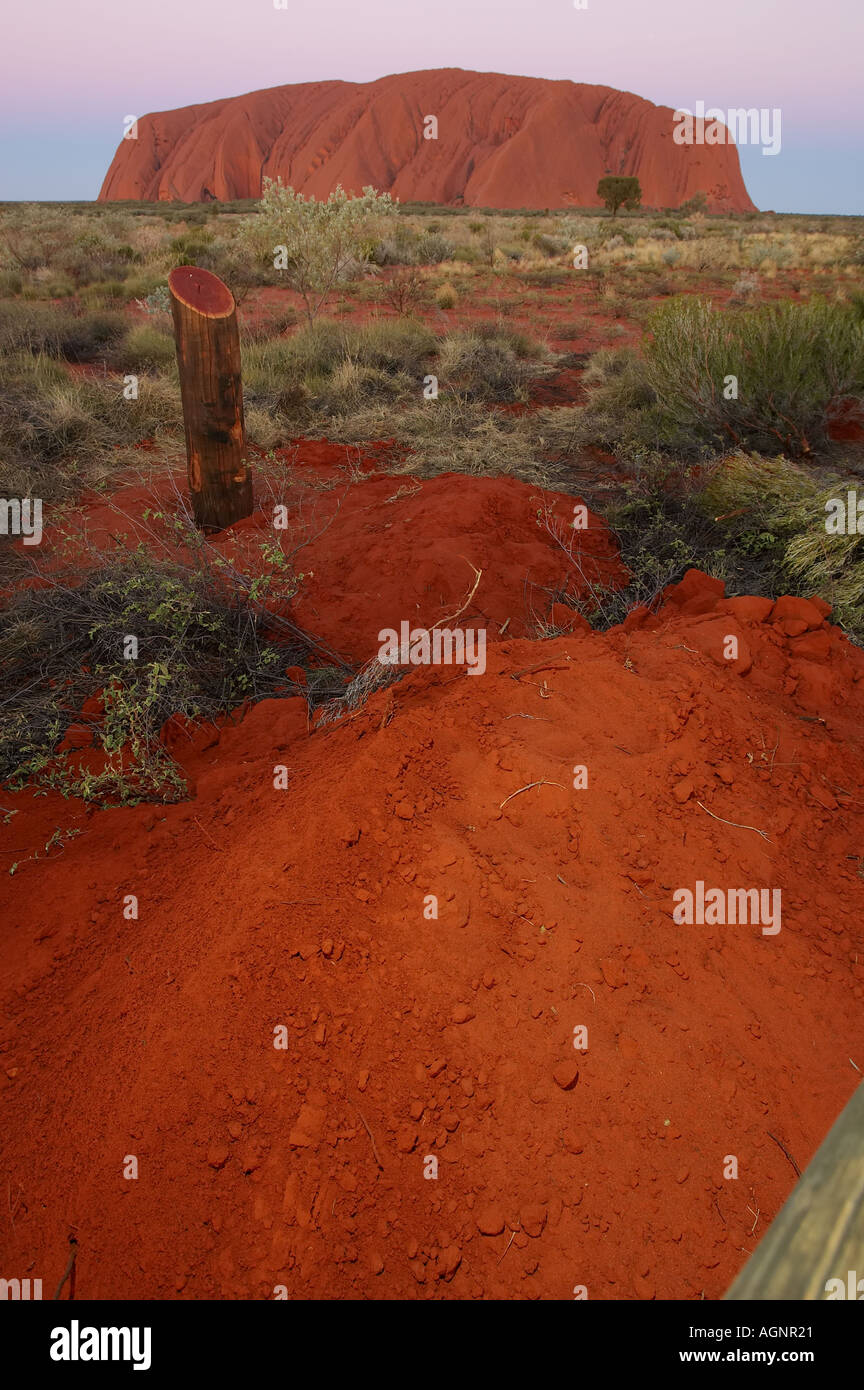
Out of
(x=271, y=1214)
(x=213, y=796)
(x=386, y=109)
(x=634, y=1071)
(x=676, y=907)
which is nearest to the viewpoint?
(x=271, y=1214)

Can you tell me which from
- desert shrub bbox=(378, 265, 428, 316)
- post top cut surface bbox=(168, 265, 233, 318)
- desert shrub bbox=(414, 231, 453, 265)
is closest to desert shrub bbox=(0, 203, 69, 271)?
desert shrub bbox=(378, 265, 428, 316)

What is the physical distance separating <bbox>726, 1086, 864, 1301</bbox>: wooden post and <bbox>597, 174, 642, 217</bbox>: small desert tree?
1607 inches

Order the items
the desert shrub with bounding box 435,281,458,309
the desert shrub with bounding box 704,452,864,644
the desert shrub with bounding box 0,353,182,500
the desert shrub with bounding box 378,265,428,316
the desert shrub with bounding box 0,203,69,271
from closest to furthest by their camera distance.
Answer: the desert shrub with bounding box 704,452,864,644 → the desert shrub with bounding box 0,353,182,500 → the desert shrub with bounding box 378,265,428,316 → the desert shrub with bounding box 435,281,458,309 → the desert shrub with bounding box 0,203,69,271

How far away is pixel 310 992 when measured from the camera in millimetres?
1927

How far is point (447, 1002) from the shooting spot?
191 cm

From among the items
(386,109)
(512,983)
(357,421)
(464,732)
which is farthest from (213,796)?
(386,109)

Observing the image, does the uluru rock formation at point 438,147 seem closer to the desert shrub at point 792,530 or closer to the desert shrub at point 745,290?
the desert shrub at point 745,290

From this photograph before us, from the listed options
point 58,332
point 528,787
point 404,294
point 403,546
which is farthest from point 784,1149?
point 404,294

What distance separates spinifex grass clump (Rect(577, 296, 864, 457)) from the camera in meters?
6.54

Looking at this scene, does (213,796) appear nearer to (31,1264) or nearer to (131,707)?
(131,707)

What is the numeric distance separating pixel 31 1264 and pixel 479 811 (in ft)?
5.10

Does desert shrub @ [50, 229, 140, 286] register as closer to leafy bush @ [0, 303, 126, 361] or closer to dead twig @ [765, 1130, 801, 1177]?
leafy bush @ [0, 303, 126, 361]

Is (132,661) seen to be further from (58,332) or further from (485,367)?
(58,332)

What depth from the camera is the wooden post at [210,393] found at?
456cm
